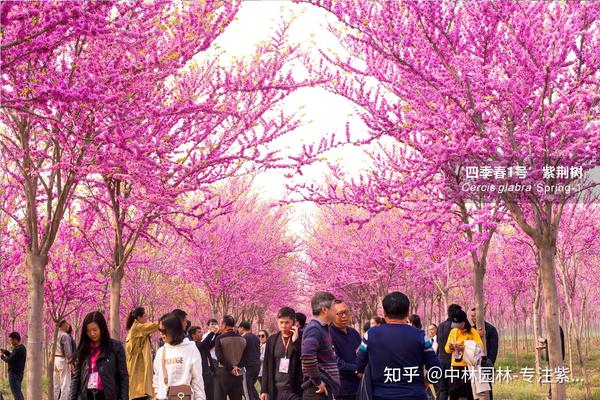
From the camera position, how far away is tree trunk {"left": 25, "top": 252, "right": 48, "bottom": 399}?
9.34 metres

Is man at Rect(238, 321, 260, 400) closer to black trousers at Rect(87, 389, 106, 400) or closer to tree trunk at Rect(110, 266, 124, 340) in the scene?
tree trunk at Rect(110, 266, 124, 340)

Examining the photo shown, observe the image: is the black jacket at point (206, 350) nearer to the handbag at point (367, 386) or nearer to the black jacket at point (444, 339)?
the black jacket at point (444, 339)

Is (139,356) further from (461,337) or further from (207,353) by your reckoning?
(461,337)

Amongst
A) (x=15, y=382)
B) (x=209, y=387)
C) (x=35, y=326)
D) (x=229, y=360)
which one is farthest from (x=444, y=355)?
(x=15, y=382)

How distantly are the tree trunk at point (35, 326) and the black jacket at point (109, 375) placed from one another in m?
2.38

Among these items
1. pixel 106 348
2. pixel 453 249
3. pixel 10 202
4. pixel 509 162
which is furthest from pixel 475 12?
pixel 10 202

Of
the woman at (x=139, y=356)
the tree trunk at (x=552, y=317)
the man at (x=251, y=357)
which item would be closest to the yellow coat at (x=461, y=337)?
the tree trunk at (x=552, y=317)

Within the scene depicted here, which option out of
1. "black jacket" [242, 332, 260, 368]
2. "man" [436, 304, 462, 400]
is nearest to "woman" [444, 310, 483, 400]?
"man" [436, 304, 462, 400]

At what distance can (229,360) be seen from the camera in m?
11.9

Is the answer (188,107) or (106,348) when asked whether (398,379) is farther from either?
(188,107)

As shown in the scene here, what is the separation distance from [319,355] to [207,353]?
597 cm

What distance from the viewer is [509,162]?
10.1 metres

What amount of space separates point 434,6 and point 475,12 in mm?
764

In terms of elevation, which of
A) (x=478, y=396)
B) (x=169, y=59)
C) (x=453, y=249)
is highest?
(x=169, y=59)
